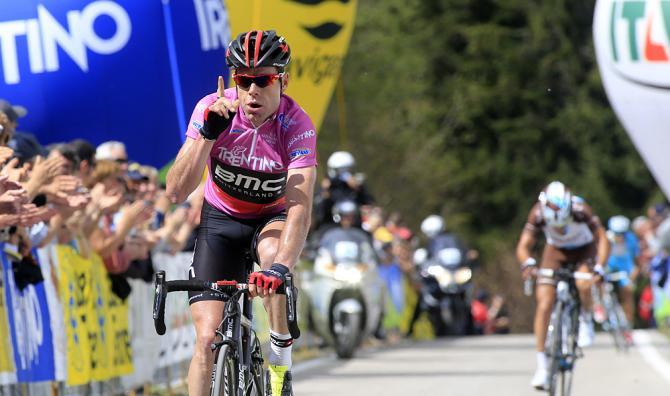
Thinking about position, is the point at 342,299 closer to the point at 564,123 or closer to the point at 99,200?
the point at 99,200

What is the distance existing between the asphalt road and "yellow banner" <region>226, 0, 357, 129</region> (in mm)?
3351

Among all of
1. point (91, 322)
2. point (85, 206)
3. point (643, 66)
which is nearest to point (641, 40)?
point (643, 66)

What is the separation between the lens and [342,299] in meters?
21.2

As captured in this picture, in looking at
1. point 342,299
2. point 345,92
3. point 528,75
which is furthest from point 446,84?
point 342,299

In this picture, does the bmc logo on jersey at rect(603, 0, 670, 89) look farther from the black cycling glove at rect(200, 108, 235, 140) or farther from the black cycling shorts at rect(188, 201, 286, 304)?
the black cycling glove at rect(200, 108, 235, 140)

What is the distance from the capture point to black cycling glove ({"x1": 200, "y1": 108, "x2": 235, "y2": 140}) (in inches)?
315

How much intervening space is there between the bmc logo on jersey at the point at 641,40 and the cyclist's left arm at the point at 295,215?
42.3 ft

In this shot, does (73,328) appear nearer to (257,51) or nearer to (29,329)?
(29,329)

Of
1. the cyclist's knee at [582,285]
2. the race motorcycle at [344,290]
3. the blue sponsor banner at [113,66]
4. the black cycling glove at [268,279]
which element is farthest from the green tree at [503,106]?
the black cycling glove at [268,279]

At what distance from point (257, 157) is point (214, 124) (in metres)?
0.69

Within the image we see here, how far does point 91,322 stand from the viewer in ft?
42.2

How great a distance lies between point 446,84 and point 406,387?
44.5 metres

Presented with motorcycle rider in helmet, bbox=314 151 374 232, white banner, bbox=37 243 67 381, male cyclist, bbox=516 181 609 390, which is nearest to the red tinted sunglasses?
white banner, bbox=37 243 67 381

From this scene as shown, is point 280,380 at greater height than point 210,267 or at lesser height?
lesser
